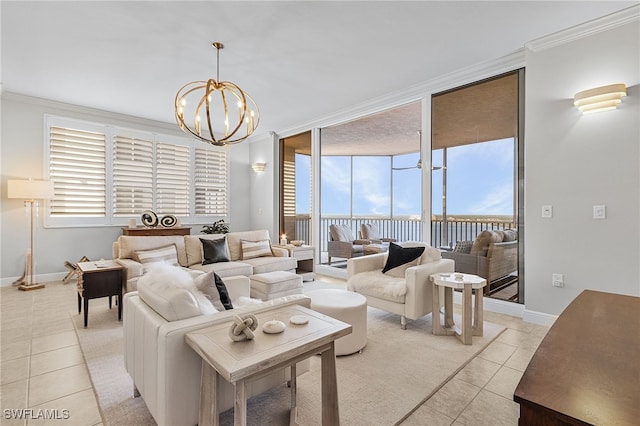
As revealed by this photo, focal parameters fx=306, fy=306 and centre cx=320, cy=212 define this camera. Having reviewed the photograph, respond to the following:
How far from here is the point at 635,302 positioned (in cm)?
151

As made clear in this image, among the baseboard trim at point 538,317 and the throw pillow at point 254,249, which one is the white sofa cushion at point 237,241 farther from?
the baseboard trim at point 538,317

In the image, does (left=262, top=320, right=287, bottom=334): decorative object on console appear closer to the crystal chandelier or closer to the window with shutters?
the crystal chandelier

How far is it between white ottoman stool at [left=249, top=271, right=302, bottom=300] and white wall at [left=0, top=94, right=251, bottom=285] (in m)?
3.30

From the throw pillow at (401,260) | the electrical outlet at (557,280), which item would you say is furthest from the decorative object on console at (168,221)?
the electrical outlet at (557,280)

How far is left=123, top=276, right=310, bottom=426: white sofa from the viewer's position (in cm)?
141

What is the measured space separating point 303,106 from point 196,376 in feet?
14.2

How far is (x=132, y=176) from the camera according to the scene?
5500 millimetres

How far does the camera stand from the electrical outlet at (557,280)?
3.00 meters

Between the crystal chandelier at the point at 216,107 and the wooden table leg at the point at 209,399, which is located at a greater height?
the crystal chandelier at the point at 216,107

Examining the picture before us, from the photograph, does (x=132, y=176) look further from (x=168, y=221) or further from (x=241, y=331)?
(x=241, y=331)

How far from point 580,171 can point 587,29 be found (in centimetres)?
130

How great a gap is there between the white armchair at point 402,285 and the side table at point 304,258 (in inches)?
62.0

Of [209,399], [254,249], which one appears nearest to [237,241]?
[254,249]

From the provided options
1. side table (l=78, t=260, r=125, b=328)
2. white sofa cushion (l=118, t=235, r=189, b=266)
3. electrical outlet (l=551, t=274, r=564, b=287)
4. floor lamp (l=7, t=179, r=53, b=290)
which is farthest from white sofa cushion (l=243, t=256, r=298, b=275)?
electrical outlet (l=551, t=274, r=564, b=287)
